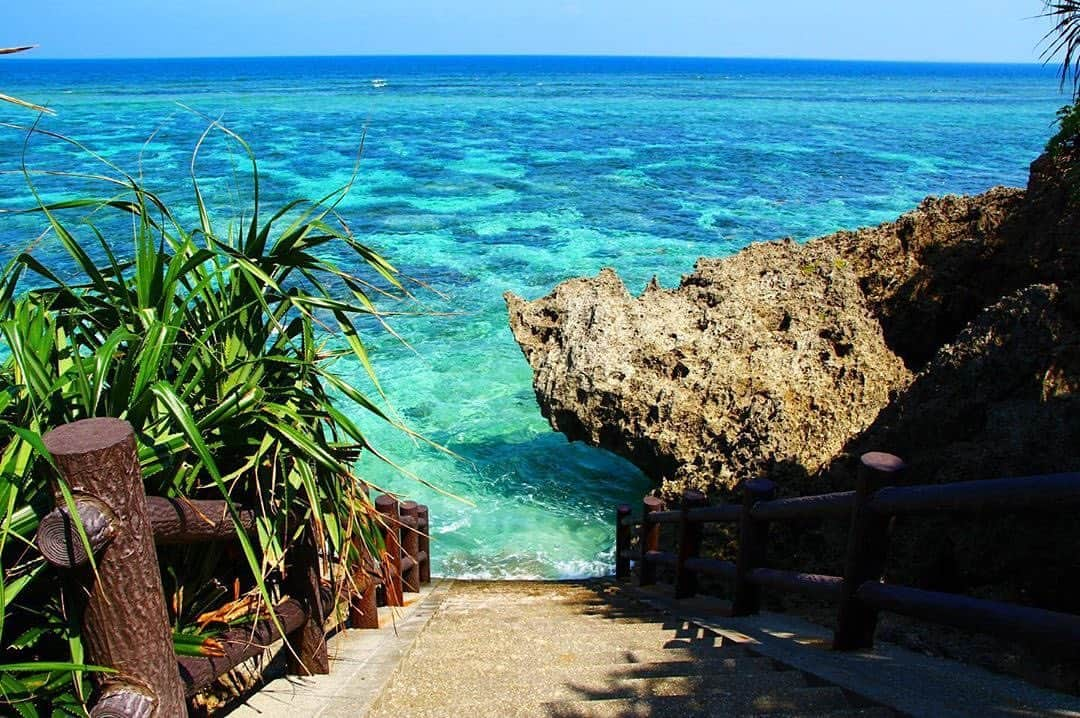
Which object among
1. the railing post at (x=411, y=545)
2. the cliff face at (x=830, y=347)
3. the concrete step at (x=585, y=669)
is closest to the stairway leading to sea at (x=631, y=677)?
the concrete step at (x=585, y=669)

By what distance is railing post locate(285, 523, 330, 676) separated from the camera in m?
3.19

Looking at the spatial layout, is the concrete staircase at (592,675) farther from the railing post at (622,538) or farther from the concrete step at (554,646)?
the railing post at (622,538)

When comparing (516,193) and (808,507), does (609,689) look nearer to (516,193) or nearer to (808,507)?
(808,507)

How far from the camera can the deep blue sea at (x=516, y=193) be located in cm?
970

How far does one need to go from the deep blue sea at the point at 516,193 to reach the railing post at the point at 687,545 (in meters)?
1.88

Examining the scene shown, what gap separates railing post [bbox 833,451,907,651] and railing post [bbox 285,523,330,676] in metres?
2.09

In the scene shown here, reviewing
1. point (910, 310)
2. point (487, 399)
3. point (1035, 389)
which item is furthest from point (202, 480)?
point (487, 399)

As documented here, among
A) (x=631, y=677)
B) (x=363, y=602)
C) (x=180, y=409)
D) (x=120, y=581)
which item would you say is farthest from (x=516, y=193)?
(x=120, y=581)

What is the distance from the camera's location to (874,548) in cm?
316

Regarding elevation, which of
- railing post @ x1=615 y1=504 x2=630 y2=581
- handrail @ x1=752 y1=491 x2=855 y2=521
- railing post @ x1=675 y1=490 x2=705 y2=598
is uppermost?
handrail @ x1=752 y1=491 x2=855 y2=521

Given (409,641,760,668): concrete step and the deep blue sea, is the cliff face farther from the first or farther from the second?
(409,641,760,668): concrete step

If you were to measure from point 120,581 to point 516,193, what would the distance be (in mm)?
24432

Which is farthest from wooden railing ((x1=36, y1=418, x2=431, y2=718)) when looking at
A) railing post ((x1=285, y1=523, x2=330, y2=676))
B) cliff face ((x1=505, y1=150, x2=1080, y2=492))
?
cliff face ((x1=505, y1=150, x2=1080, y2=492))

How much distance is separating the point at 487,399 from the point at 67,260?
1020cm
